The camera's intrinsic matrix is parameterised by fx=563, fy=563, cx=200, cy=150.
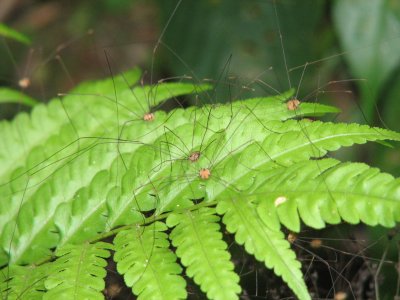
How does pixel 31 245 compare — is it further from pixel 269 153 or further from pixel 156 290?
pixel 269 153

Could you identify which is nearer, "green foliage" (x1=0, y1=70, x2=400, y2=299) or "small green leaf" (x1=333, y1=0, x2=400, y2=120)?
"green foliage" (x1=0, y1=70, x2=400, y2=299)

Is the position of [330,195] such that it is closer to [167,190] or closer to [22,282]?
[167,190]

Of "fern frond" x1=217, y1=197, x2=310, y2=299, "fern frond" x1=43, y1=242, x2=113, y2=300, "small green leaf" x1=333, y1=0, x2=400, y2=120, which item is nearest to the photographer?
"fern frond" x1=217, y1=197, x2=310, y2=299

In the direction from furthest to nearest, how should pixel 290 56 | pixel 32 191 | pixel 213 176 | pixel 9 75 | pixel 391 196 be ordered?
pixel 9 75 < pixel 290 56 < pixel 32 191 < pixel 213 176 < pixel 391 196

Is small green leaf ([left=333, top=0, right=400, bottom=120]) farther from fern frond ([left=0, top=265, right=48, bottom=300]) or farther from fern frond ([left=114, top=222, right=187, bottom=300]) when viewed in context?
fern frond ([left=0, top=265, right=48, bottom=300])

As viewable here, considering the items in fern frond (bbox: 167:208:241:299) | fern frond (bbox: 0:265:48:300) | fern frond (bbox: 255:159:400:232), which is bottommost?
fern frond (bbox: 0:265:48:300)

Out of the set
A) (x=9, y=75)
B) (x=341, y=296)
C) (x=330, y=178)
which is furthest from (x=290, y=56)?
(x=9, y=75)

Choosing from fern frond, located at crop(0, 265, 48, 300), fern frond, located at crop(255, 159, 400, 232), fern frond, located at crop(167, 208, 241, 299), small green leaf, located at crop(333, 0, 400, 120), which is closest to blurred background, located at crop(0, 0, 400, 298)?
small green leaf, located at crop(333, 0, 400, 120)
